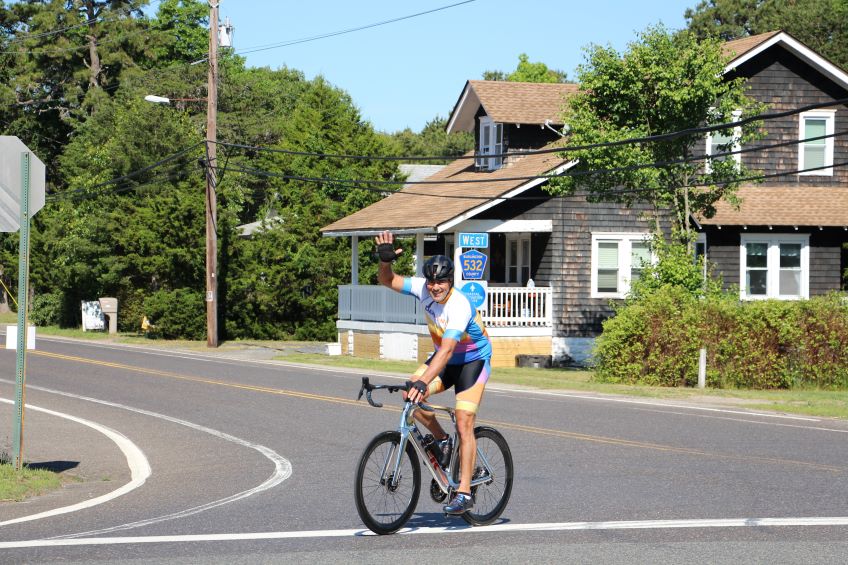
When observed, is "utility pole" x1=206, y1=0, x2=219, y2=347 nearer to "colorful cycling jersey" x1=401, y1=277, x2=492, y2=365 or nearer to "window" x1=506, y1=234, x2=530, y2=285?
"window" x1=506, y1=234, x2=530, y2=285

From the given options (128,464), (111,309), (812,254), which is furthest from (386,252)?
(111,309)

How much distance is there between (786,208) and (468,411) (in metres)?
27.7

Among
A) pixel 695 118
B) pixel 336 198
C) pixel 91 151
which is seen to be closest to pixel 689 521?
pixel 695 118

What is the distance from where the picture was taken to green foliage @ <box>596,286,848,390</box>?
24.9 metres

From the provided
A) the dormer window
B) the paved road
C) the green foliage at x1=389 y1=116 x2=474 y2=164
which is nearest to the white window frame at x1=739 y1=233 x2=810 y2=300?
the dormer window

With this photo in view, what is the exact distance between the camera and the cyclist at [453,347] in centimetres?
845

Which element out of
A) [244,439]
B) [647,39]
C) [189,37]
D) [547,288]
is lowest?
[244,439]

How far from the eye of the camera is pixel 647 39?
1105 inches

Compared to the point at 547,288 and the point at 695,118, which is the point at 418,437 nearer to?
the point at 695,118

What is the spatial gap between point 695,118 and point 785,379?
7.12m

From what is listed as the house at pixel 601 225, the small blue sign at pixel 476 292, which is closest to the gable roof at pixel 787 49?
the house at pixel 601 225

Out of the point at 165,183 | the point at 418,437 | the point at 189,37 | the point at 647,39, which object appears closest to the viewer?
the point at 418,437

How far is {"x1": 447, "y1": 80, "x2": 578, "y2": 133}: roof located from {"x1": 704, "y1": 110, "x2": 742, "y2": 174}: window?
4575 millimetres

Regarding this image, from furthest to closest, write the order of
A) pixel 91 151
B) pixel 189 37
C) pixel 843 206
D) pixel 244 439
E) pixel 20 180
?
1. pixel 189 37
2. pixel 91 151
3. pixel 843 206
4. pixel 244 439
5. pixel 20 180
